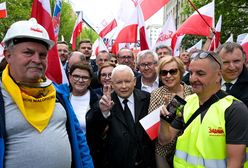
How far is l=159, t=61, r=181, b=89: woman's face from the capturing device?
3.94 meters

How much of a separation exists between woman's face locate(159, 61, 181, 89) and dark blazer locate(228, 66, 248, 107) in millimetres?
622

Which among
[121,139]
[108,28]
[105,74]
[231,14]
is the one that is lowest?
[121,139]

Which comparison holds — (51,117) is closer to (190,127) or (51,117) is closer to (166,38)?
(190,127)

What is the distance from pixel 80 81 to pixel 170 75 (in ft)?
3.92

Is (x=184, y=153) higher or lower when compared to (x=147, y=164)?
higher

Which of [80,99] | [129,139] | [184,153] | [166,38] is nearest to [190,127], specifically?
[184,153]

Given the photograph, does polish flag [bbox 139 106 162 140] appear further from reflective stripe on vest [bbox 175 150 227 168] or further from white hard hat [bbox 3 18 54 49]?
white hard hat [bbox 3 18 54 49]

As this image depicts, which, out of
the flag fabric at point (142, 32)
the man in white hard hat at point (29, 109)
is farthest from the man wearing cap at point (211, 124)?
the flag fabric at point (142, 32)

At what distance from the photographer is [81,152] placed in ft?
9.47

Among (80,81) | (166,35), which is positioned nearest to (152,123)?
(80,81)

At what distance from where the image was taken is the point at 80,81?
442 cm

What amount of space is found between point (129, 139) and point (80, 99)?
1.12 m

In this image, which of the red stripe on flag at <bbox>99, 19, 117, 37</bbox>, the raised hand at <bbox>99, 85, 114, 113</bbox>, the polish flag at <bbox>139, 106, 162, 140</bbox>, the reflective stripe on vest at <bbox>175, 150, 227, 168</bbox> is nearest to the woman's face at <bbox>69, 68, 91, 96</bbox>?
the raised hand at <bbox>99, 85, 114, 113</bbox>

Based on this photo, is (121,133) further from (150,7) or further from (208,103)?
(150,7)
